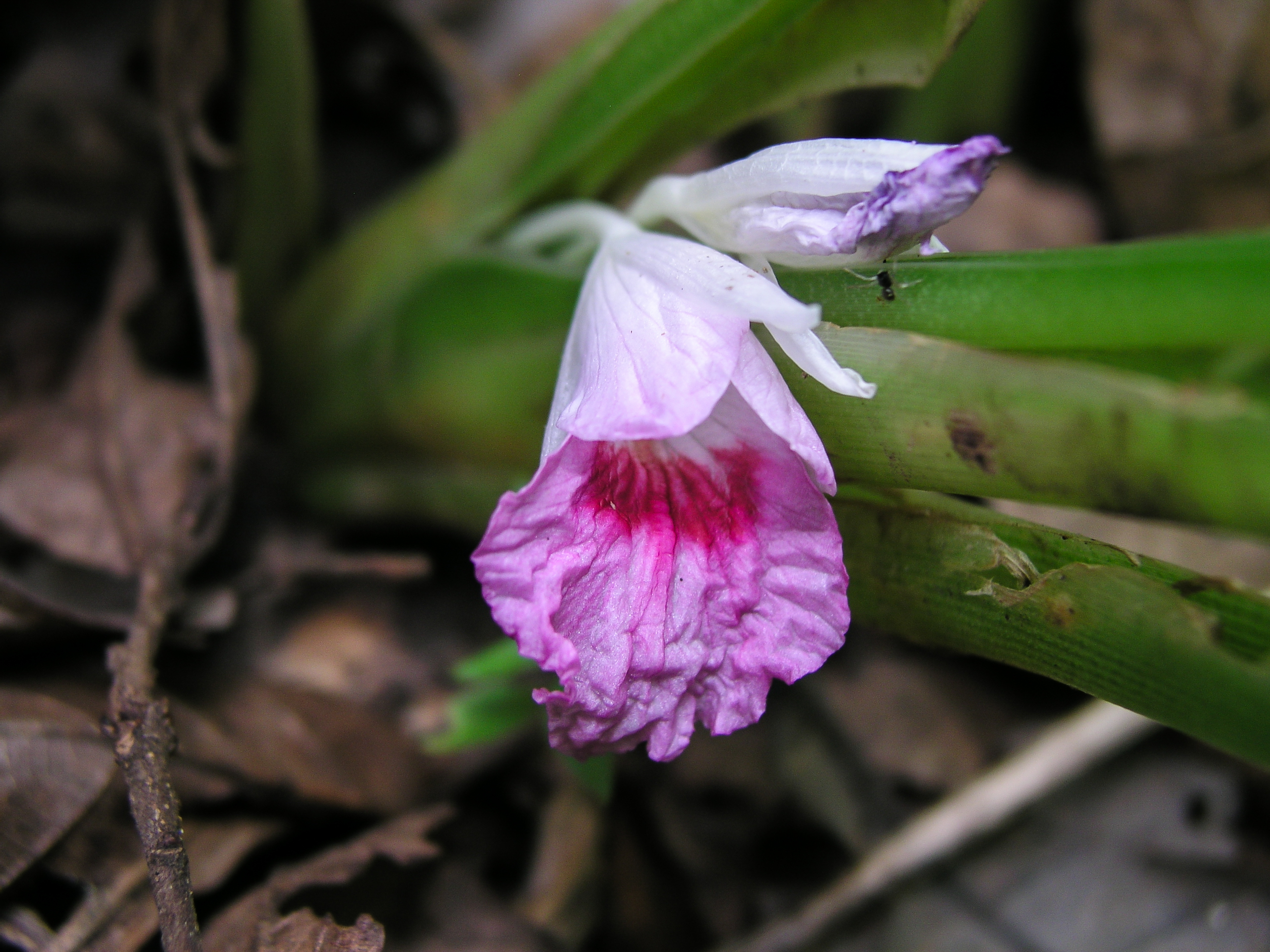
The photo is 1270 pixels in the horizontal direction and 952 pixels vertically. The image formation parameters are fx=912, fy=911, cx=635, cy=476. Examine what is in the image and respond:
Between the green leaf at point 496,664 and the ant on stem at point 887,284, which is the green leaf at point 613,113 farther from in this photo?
the green leaf at point 496,664

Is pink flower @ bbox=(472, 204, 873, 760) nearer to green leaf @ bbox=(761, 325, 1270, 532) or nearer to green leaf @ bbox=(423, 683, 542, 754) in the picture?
green leaf @ bbox=(761, 325, 1270, 532)

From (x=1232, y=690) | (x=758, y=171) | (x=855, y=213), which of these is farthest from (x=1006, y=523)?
(x=758, y=171)

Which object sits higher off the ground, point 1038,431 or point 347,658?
point 1038,431

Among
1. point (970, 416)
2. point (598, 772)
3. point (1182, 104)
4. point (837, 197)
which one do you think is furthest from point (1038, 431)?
point (1182, 104)

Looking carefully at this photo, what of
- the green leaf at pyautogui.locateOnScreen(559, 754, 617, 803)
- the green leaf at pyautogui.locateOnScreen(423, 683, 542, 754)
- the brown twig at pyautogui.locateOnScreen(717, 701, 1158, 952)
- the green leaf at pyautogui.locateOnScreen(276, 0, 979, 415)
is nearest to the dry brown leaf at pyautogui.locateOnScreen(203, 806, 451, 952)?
the green leaf at pyautogui.locateOnScreen(423, 683, 542, 754)

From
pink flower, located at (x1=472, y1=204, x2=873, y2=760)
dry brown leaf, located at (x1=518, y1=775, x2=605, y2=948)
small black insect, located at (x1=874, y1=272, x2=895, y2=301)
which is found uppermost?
small black insect, located at (x1=874, y1=272, x2=895, y2=301)

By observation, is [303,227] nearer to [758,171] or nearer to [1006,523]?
[758,171]

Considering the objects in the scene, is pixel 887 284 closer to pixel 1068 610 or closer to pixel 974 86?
pixel 1068 610
